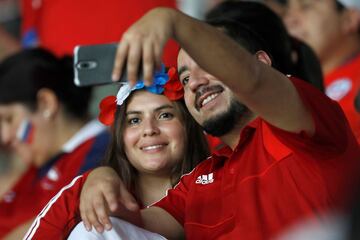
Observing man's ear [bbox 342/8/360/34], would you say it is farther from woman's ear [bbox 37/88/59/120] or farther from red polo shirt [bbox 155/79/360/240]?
red polo shirt [bbox 155/79/360/240]

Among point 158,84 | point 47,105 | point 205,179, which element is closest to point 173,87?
point 158,84

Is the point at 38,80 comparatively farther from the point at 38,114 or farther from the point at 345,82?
the point at 345,82

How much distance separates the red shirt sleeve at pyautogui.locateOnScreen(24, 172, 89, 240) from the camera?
2.41 m

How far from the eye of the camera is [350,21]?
3.81m

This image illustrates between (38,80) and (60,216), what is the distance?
1.23 meters

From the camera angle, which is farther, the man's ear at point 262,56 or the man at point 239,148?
the man's ear at point 262,56

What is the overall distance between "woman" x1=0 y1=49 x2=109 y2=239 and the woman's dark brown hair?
731 millimetres

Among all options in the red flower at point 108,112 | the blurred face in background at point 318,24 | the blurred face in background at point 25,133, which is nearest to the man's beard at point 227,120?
the red flower at point 108,112

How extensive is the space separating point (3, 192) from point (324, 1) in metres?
1.69

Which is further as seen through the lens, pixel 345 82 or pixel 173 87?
pixel 345 82

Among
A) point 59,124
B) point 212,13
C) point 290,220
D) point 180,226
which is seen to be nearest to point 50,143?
point 59,124

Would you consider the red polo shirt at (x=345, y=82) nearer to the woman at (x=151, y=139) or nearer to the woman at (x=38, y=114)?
the woman at (x=151, y=139)

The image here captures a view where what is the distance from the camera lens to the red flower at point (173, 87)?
260 centimetres

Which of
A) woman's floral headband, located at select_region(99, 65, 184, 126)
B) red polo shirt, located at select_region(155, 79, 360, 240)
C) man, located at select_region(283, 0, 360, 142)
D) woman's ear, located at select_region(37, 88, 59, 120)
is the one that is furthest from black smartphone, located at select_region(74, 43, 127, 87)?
man, located at select_region(283, 0, 360, 142)
